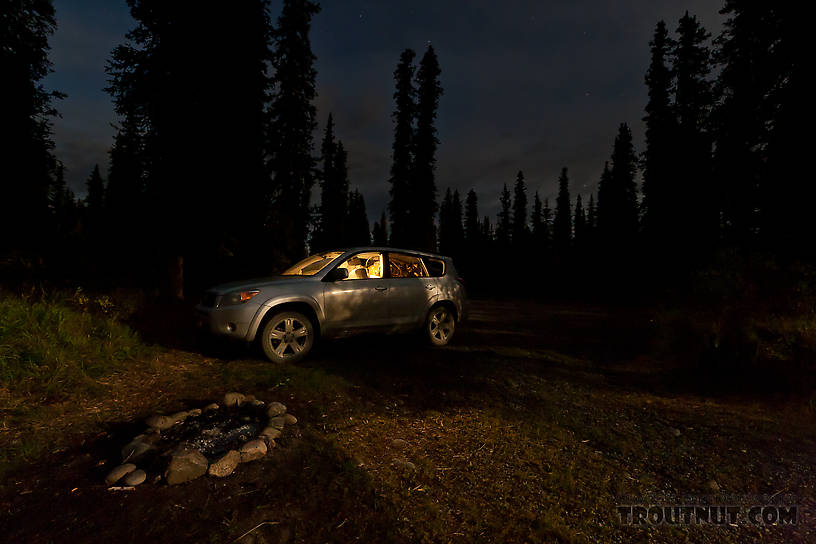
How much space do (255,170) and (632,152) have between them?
41267mm

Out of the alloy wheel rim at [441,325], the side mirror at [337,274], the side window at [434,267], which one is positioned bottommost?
the alloy wheel rim at [441,325]

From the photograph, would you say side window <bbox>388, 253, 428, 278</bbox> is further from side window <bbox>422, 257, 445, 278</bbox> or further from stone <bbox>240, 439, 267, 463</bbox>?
stone <bbox>240, 439, 267, 463</bbox>

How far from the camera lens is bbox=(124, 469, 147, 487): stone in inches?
98.1

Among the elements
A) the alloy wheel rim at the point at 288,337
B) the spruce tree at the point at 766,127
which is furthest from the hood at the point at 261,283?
the spruce tree at the point at 766,127

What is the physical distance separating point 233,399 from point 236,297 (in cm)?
188

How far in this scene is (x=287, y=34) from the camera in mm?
18453

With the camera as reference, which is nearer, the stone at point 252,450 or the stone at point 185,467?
the stone at point 185,467

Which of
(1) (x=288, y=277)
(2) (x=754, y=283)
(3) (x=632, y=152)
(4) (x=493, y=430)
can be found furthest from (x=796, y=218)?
(3) (x=632, y=152)

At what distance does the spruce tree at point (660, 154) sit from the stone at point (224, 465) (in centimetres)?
2341

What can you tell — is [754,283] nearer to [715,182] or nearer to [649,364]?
[649,364]

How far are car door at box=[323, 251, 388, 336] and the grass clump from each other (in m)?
2.82

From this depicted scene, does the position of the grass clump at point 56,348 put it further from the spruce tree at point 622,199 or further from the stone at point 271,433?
the spruce tree at point 622,199

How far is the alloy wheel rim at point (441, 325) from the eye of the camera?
708 cm

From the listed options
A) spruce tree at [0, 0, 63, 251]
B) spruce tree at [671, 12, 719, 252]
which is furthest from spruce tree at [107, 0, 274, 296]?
spruce tree at [671, 12, 719, 252]
